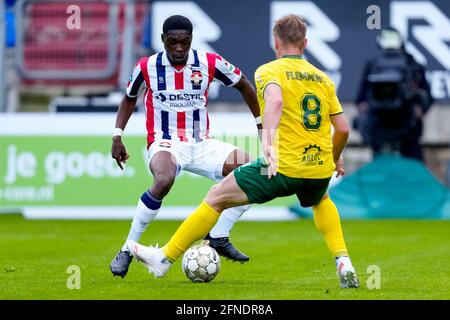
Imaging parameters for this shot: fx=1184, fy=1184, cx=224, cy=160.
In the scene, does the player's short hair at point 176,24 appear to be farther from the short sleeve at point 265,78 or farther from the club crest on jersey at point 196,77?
the short sleeve at point 265,78

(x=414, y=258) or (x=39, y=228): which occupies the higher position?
(x=414, y=258)

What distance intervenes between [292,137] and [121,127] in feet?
6.74

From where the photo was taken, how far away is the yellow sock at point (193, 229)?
804cm

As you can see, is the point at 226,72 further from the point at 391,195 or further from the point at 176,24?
the point at 391,195

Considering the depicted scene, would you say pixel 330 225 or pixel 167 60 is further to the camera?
pixel 167 60

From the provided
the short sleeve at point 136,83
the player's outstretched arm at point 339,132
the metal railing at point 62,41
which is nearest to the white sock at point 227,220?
the short sleeve at point 136,83

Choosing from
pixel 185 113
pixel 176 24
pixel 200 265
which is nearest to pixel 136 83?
pixel 185 113

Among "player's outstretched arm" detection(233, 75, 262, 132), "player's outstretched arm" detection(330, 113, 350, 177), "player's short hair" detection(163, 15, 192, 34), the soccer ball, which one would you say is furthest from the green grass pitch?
"player's short hair" detection(163, 15, 192, 34)

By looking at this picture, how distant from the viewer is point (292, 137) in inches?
308

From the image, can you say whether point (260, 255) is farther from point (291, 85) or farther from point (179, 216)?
point (179, 216)

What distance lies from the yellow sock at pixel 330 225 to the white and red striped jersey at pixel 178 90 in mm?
1735

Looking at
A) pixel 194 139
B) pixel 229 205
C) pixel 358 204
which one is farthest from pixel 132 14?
pixel 229 205

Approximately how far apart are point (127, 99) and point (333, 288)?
248 centimetres

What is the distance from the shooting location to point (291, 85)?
7797 mm
